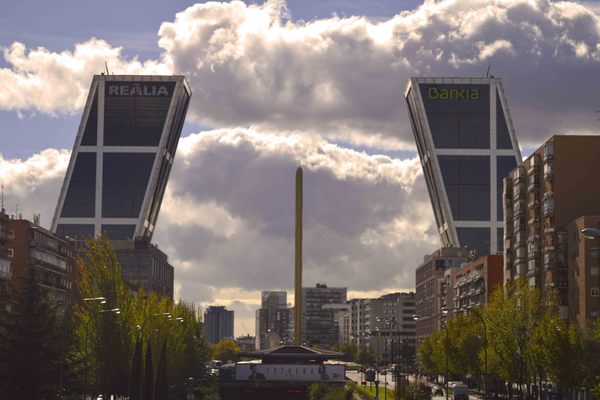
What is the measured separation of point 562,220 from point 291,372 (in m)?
55.9

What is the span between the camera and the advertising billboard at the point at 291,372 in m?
178

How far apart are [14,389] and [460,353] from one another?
8251 centimetres

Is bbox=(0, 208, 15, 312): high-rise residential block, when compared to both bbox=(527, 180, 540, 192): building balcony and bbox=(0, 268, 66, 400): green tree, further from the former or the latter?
bbox=(527, 180, 540, 192): building balcony

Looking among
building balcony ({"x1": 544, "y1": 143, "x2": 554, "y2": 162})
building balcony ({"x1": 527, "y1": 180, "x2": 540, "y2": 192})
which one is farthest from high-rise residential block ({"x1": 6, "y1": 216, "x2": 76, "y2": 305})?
building balcony ({"x1": 544, "y1": 143, "x2": 554, "y2": 162})

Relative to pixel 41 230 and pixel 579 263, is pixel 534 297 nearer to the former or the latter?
pixel 579 263

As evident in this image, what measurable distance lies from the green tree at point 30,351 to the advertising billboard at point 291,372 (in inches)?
3597

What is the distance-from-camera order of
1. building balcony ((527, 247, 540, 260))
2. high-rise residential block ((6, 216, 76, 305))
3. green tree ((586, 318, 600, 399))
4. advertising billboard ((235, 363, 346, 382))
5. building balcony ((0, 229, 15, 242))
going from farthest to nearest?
1. advertising billboard ((235, 363, 346, 382))
2. high-rise residential block ((6, 216, 76, 305))
3. building balcony ((527, 247, 540, 260))
4. building balcony ((0, 229, 15, 242))
5. green tree ((586, 318, 600, 399))

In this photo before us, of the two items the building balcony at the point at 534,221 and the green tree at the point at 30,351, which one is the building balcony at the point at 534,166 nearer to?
the building balcony at the point at 534,221

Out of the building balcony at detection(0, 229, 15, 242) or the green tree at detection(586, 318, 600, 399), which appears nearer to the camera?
the green tree at detection(586, 318, 600, 399)

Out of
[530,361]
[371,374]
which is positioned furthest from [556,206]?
[371,374]

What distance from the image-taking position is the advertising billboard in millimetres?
177500

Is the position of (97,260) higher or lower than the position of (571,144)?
lower

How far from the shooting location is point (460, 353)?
155625 millimetres

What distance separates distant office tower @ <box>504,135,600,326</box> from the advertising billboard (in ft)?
119
